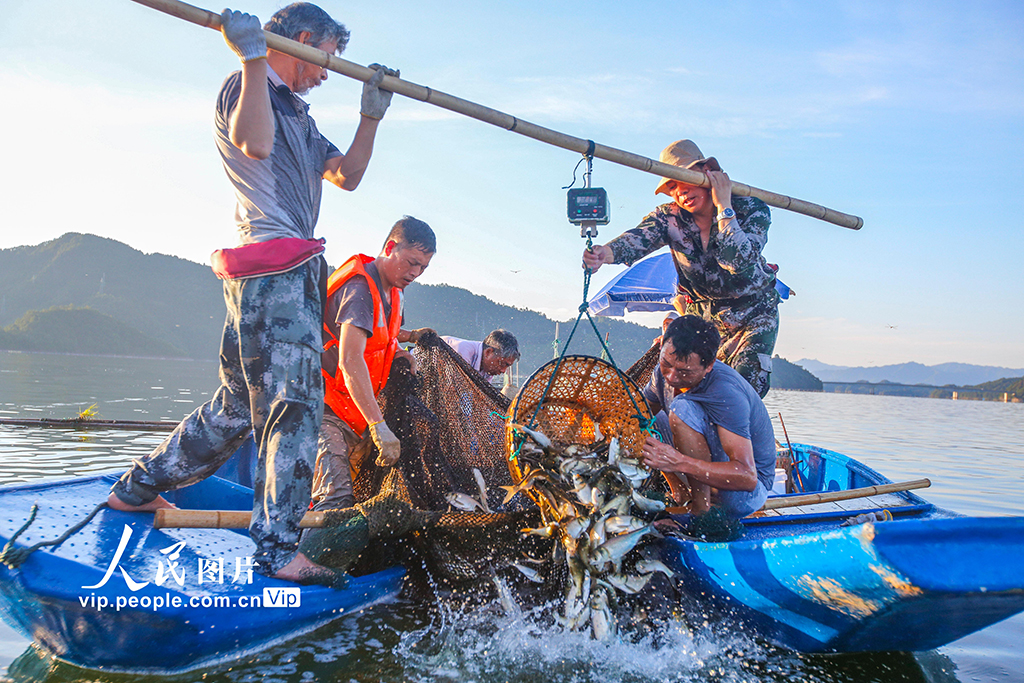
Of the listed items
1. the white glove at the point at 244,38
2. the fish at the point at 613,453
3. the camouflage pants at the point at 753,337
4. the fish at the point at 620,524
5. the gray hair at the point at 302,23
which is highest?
the gray hair at the point at 302,23

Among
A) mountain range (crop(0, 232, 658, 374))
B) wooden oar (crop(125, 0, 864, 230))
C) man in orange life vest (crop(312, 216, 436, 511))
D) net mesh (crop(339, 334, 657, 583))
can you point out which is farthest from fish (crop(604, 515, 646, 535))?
mountain range (crop(0, 232, 658, 374))

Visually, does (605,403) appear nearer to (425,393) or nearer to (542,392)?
(542,392)

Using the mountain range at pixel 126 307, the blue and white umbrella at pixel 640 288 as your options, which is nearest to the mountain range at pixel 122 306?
the mountain range at pixel 126 307

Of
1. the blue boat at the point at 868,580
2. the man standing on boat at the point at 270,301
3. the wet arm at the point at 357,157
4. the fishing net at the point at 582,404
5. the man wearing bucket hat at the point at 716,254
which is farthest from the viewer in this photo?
the man wearing bucket hat at the point at 716,254

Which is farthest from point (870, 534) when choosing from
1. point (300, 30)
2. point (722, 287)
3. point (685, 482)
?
point (300, 30)

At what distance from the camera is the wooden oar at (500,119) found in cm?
258

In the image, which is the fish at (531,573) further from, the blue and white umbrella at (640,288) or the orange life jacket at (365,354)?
the blue and white umbrella at (640,288)

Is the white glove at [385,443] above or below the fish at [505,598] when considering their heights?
above

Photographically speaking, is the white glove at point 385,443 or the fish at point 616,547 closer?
the fish at point 616,547

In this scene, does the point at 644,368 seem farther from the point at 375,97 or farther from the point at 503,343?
the point at 375,97

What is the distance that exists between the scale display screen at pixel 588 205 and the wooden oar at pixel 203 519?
2475 millimetres

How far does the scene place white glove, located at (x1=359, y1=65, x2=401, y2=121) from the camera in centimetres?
294

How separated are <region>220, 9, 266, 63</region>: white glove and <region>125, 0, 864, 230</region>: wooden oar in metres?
0.08

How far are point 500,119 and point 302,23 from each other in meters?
1.21
